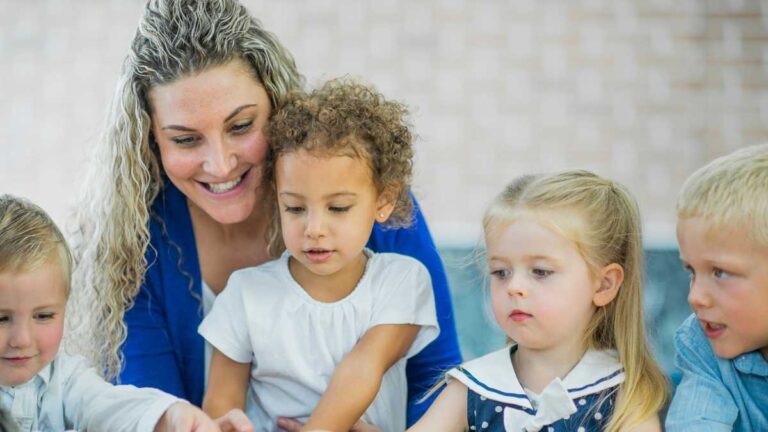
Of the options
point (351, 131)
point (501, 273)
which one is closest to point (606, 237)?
point (501, 273)

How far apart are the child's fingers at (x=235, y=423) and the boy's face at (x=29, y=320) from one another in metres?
0.31

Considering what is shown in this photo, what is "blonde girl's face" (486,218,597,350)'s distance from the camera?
1.72 metres

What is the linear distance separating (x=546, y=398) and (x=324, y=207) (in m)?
0.53

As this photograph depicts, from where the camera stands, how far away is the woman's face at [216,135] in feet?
6.67

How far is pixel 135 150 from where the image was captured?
7.06 feet

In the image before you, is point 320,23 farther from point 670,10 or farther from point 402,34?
point 670,10

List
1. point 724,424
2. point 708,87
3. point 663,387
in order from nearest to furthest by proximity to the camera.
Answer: point 724,424, point 663,387, point 708,87

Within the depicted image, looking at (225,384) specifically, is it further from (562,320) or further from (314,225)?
(562,320)

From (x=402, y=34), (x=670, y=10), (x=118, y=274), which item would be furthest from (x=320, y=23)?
(x=118, y=274)

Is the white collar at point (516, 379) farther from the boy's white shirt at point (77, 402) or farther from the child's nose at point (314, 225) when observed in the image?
the boy's white shirt at point (77, 402)

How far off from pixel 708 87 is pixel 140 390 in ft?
11.9

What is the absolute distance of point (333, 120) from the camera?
1930 millimetres

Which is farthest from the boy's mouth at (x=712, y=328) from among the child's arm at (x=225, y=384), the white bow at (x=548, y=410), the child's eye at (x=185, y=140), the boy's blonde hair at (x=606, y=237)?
the child's eye at (x=185, y=140)

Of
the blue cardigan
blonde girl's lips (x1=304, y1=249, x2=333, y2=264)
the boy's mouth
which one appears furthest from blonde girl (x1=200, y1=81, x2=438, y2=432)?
the boy's mouth
